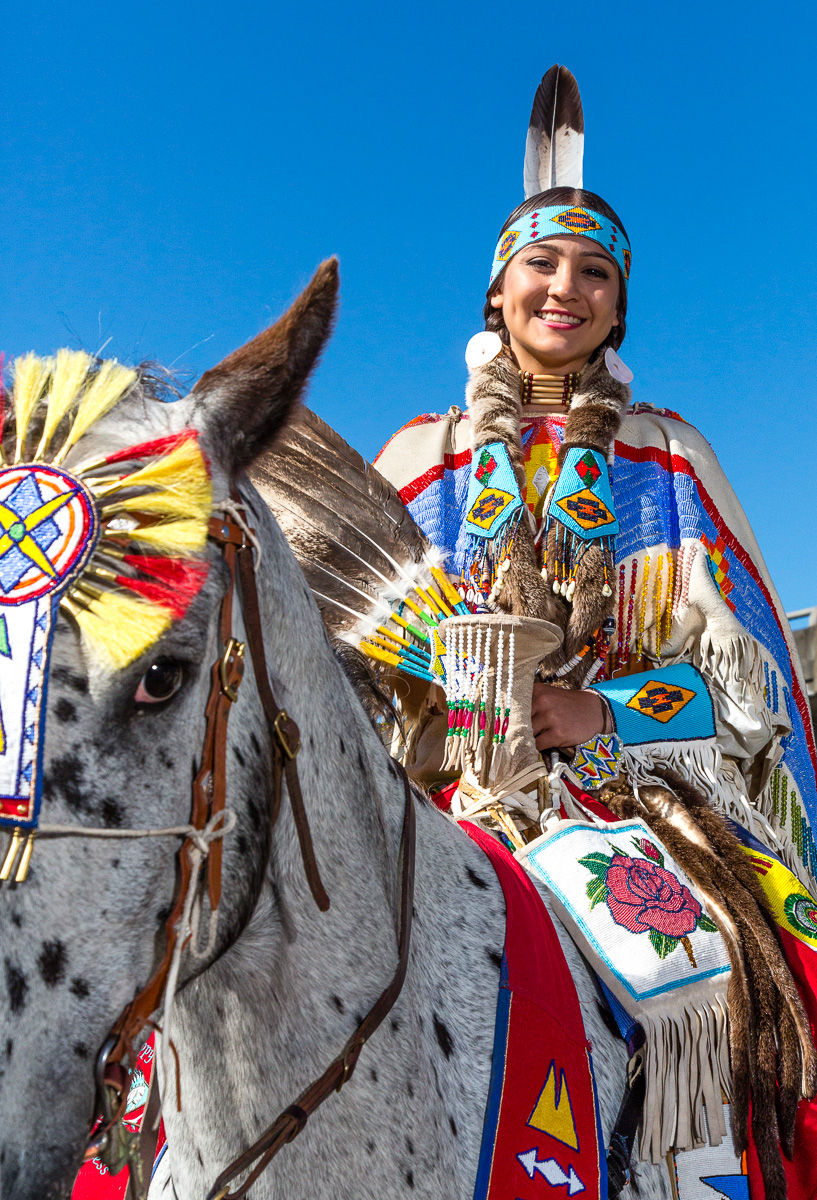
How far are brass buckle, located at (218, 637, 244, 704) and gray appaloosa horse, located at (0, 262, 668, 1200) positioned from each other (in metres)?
0.02

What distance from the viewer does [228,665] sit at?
4.15 feet

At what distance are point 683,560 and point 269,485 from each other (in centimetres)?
129

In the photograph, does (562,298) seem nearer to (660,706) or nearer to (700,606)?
(700,606)

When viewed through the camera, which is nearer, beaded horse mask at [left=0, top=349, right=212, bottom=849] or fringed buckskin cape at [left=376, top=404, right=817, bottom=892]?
beaded horse mask at [left=0, top=349, right=212, bottom=849]

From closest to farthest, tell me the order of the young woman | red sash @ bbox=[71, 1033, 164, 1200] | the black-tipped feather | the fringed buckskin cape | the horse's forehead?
the horse's forehead
red sash @ bbox=[71, 1033, 164, 1200]
the young woman
the fringed buckskin cape
the black-tipped feather

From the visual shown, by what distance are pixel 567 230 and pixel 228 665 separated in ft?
7.73

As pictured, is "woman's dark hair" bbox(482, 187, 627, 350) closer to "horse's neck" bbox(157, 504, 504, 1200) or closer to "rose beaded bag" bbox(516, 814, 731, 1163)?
"rose beaded bag" bbox(516, 814, 731, 1163)

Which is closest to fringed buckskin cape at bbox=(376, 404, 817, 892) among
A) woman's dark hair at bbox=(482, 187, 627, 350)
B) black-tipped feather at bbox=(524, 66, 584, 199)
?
woman's dark hair at bbox=(482, 187, 627, 350)

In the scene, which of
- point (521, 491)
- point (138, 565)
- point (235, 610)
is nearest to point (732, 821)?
point (521, 491)

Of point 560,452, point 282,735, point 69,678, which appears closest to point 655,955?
point 282,735

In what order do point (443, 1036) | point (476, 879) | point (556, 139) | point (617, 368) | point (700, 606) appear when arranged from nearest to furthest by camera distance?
point (443, 1036) < point (476, 879) < point (700, 606) < point (617, 368) < point (556, 139)

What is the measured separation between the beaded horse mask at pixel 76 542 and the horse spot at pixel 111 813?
0.29 ft

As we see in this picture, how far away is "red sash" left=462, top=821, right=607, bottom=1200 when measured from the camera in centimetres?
155

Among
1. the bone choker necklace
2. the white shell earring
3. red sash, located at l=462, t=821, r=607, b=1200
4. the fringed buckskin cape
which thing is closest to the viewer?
red sash, located at l=462, t=821, r=607, b=1200
